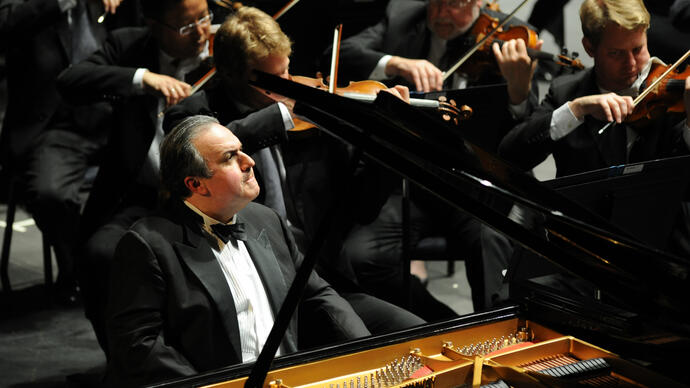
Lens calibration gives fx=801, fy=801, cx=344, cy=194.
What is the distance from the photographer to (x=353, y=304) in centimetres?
267

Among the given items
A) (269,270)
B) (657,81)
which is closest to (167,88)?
(269,270)

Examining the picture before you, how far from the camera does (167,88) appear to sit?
3115 millimetres

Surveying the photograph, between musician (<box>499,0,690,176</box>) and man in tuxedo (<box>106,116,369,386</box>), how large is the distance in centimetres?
119

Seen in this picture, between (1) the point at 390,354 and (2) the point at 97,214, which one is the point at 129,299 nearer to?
(1) the point at 390,354

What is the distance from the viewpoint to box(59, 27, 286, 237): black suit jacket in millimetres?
3148

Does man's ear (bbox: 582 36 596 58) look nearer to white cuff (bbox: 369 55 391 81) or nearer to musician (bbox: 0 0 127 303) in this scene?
white cuff (bbox: 369 55 391 81)

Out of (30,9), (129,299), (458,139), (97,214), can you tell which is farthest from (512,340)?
(30,9)

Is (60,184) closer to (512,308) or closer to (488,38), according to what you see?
(488,38)

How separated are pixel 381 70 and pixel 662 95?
119cm

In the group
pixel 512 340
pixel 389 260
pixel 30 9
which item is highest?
pixel 30 9

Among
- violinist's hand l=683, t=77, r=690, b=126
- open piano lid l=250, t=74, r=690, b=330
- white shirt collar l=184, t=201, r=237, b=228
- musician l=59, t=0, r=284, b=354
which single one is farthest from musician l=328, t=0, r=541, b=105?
open piano lid l=250, t=74, r=690, b=330

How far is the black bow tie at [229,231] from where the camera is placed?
2.20 m

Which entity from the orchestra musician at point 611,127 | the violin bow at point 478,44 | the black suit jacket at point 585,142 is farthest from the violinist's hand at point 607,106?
the violin bow at point 478,44

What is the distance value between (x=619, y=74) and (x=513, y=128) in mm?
458
